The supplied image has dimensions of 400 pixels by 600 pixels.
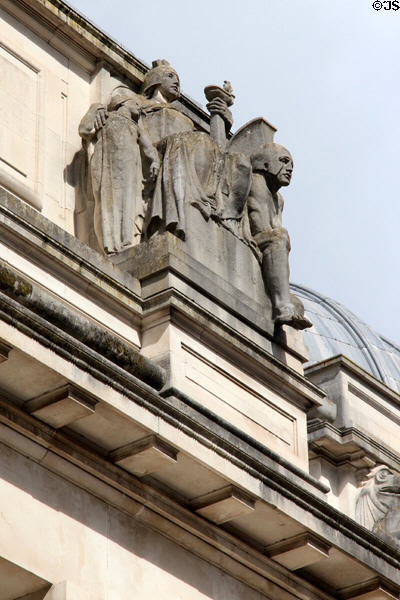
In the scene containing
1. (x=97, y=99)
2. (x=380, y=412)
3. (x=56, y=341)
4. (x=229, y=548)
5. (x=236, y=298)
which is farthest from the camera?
(x=380, y=412)

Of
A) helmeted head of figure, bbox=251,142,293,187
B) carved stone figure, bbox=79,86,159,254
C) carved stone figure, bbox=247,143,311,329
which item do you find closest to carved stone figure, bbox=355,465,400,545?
carved stone figure, bbox=247,143,311,329

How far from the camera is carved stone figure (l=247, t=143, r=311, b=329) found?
19703 mm

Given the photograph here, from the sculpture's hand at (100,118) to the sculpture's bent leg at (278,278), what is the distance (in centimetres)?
208

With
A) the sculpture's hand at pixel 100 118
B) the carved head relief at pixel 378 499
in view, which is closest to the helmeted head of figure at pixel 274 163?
the sculpture's hand at pixel 100 118

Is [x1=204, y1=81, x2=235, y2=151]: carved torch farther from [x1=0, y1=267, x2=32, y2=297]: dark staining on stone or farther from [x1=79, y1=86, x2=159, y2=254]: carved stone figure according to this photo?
[x1=0, y1=267, x2=32, y2=297]: dark staining on stone

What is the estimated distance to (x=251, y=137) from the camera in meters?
21.1

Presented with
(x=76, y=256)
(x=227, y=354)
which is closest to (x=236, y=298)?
(x=227, y=354)

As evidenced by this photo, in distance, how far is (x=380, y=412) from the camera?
22625 millimetres

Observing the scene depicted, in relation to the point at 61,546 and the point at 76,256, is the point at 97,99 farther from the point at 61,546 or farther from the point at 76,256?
the point at 61,546

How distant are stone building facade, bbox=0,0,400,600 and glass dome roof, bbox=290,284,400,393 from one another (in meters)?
9.70

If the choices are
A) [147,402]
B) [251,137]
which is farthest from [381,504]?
[147,402]

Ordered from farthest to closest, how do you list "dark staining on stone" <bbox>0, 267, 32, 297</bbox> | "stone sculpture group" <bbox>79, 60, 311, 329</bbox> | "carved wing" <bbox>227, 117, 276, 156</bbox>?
"carved wing" <bbox>227, 117, 276, 156</bbox> → "stone sculpture group" <bbox>79, 60, 311, 329</bbox> → "dark staining on stone" <bbox>0, 267, 32, 297</bbox>

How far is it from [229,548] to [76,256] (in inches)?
125

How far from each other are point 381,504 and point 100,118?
217 inches
